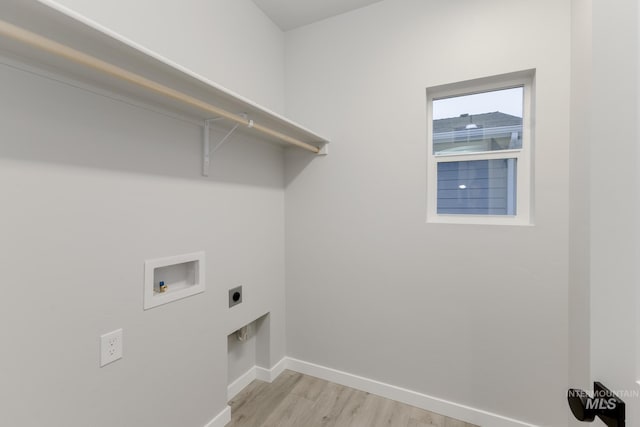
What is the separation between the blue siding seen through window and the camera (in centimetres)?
171

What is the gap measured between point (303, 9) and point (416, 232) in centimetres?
177

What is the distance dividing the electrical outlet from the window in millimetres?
1771

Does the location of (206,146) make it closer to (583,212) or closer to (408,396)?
(583,212)

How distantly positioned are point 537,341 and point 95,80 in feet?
8.01

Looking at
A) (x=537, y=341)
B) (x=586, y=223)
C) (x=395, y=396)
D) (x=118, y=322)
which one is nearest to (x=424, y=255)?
(x=537, y=341)

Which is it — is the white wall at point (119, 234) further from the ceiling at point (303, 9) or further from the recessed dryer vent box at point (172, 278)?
the ceiling at point (303, 9)

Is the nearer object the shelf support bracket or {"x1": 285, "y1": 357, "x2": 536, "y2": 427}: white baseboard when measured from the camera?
the shelf support bracket

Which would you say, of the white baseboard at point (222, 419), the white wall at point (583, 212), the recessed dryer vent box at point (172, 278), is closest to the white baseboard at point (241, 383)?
the white baseboard at point (222, 419)

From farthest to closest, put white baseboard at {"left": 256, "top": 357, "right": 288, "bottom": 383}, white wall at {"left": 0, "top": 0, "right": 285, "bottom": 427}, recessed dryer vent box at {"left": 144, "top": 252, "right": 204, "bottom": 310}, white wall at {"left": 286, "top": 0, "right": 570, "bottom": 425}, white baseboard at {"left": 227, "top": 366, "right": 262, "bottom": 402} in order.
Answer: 1. white baseboard at {"left": 256, "top": 357, "right": 288, "bottom": 383}
2. white baseboard at {"left": 227, "top": 366, "right": 262, "bottom": 402}
3. white wall at {"left": 286, "top": 0, "right": 570, "bottom": 425}
4. recessed dryer vent box at {"left": 144, "top": 252, "right": 204, "bottom": 310}
5. white wall at {"left": 0, "top": 0, "right": 285, "bottom": 427}

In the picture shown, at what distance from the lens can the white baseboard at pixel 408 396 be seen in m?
1.67

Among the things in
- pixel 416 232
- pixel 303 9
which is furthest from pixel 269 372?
pixel 303 9

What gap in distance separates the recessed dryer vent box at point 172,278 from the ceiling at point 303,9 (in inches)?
70.2

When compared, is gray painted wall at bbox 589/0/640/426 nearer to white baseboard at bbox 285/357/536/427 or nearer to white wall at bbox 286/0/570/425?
white wall at bbox 286/0/570/425

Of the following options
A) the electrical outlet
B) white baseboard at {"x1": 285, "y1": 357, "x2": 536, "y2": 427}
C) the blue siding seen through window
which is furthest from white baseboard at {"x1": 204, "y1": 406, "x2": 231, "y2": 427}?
the blue siding seen through window
